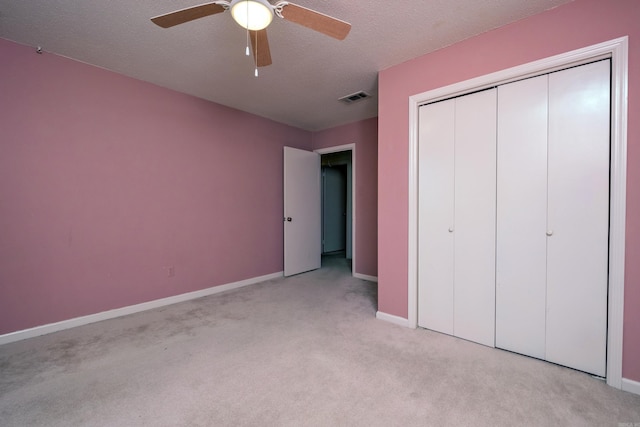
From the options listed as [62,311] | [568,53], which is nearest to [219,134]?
[62,311]

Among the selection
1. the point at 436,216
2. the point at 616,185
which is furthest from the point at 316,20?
the point at 616,185

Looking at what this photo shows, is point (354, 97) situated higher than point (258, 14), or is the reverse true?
point (354, 97)

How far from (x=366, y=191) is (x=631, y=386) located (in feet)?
10.9

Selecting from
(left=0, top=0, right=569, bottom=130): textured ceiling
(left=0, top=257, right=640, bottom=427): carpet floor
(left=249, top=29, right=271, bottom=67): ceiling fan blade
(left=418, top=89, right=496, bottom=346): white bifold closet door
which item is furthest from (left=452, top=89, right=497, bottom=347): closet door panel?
(left=249, top=29, right=271, bottom=67): ceiling fan blade

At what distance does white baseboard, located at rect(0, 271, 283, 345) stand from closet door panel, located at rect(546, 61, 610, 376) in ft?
11.5

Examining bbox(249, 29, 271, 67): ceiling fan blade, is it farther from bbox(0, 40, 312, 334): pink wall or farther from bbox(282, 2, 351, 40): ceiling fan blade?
bbox(0, 40, 312, 334): pink wall

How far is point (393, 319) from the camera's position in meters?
2.64

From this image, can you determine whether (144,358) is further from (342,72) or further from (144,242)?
(342,72)

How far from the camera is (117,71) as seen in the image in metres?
2.75

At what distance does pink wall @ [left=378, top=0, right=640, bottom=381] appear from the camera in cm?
162

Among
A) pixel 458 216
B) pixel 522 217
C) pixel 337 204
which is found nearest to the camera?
pixel 522 217

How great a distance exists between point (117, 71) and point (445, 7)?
3.12 metres

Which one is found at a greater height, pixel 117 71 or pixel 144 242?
pixel 117 71

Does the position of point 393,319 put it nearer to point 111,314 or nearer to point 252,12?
point 252,12
